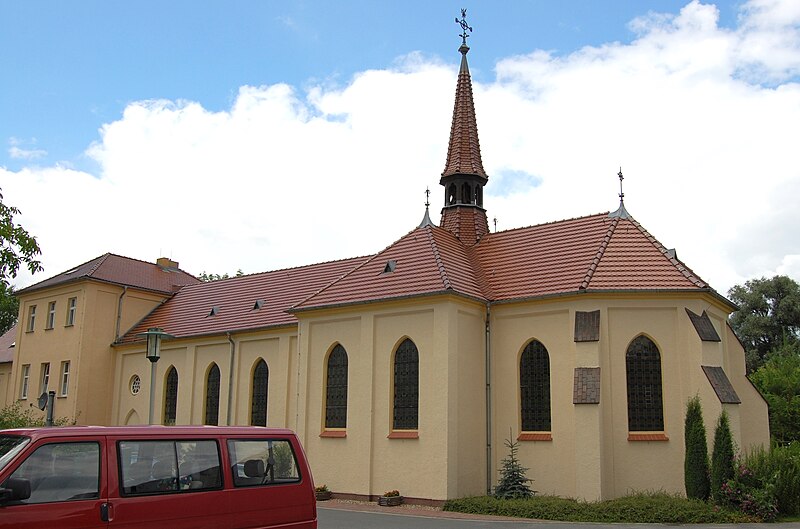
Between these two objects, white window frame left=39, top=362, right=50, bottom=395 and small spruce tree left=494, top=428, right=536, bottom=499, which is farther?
white window frame left=39, top=362, right=50, bottom=395

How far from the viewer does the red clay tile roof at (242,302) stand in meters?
30.8

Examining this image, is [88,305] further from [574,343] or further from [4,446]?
[4,446]

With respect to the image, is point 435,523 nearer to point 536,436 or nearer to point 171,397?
point 536,436

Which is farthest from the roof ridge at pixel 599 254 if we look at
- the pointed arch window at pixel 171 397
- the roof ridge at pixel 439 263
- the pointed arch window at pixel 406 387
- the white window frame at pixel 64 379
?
the white window frame at pixel 64 379

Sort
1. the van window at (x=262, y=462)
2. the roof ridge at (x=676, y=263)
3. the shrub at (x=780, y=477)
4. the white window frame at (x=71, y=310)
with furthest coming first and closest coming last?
the white window frame at (x=71, y=310) → the roof ridge at (x=676, y=263) → the shrub at (x=780, y=477) → the van window at (x=262, y=462)

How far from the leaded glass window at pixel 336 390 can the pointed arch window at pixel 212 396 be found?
24.8 feet

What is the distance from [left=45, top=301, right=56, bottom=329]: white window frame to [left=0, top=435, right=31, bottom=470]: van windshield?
30131 millimetres

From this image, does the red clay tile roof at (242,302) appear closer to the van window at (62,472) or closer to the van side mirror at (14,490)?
the van window at (62,472)

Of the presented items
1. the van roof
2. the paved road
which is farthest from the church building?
the van roof

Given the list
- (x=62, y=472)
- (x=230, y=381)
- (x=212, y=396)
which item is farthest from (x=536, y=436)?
(x=62, y=472)

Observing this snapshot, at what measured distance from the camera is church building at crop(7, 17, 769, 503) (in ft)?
68.5

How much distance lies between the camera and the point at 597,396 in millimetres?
20297

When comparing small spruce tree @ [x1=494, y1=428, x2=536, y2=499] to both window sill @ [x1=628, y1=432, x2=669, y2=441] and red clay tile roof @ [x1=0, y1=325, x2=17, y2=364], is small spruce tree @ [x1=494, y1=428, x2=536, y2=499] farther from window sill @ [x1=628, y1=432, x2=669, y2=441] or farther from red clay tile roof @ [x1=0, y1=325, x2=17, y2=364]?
red clay tile roof @ [x1=0, y1=325, x2=17, y2=364]

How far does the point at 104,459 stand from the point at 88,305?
27.8 meters
